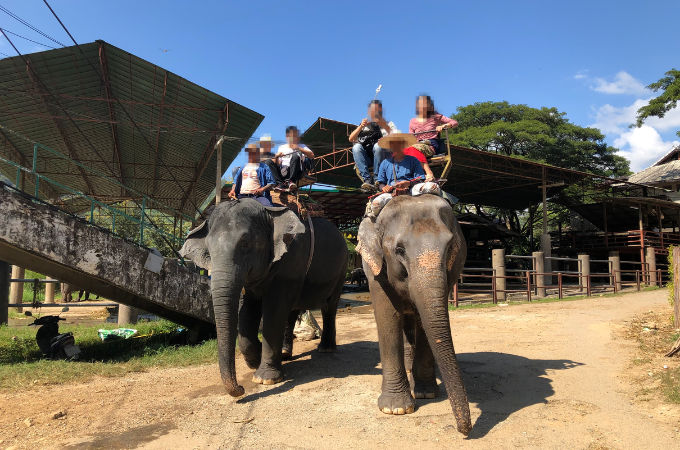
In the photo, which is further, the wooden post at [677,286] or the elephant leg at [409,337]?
the wooden post at [677,286]

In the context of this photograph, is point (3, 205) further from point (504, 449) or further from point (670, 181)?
point (670, 181)

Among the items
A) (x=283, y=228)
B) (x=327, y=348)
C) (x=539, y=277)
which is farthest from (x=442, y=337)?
(x=539, y=277)

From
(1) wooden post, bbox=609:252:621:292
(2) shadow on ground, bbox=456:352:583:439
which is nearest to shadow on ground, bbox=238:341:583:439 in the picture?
(2) shadow on ground, bbox=456:352:583:439

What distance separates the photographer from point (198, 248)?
571 centimetres

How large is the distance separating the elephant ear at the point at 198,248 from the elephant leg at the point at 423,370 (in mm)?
2615

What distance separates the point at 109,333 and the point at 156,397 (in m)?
4.53

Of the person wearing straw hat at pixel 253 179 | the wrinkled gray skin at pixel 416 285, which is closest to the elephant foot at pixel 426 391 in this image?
the wrinkled gray skin at pixel 416 285

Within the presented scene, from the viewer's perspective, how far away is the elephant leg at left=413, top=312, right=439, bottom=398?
15.7 feet

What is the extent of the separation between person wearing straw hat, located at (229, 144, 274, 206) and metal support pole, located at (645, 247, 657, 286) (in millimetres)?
21087

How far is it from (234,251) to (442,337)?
8.00 feet

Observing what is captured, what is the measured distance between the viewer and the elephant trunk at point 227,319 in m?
4.55

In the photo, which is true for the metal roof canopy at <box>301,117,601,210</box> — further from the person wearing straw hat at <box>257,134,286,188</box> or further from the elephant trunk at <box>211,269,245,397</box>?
the elephant trunk at <box>211,269,245,397</box>

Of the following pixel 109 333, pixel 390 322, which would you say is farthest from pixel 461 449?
pixel 109 333

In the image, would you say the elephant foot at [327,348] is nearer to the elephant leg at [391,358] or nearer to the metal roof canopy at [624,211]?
the elephant leg at [391,358]
